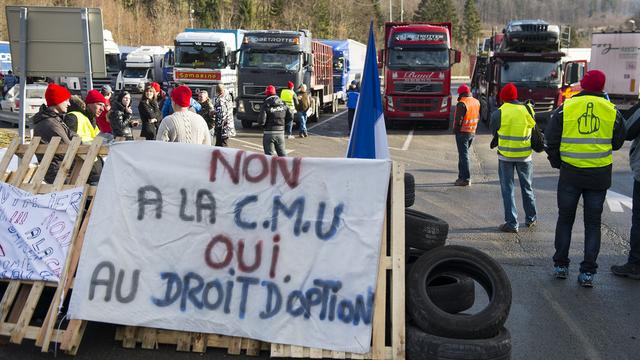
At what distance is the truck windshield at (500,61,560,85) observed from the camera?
2230 centimetres

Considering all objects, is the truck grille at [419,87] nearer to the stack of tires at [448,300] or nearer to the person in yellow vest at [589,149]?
the person in yellow vest at [589,149]

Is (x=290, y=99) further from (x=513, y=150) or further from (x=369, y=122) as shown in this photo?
(x=369, y=122)

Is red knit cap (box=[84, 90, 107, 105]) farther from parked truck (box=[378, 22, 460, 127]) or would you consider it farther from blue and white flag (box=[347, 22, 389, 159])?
parked truck (box=[378, 22, 460, 127])

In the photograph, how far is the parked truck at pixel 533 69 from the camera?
22.1 meters

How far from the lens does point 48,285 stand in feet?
16.8

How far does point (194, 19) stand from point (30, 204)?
7633 centimetres

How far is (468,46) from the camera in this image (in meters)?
116

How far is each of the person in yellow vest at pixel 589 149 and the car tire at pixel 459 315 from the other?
2.00 meters

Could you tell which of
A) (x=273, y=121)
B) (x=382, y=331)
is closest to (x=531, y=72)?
(x=273, y=121)

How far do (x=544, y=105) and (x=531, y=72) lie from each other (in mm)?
1286

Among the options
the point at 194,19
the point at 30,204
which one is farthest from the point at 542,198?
the point at 194,19

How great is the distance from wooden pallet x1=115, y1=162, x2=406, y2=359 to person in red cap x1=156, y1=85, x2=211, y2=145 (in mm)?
2385

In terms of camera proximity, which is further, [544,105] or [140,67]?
[140,67]

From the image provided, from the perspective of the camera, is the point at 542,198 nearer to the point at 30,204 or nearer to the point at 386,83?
the point at 30,204
